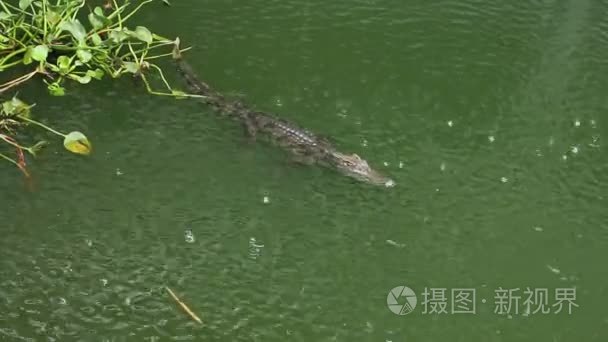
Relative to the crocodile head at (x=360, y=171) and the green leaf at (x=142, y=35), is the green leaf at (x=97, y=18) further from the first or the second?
the crocodile head at (x=360, y=171)

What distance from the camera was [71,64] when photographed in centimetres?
459

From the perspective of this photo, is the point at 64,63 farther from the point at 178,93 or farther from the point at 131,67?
the point at 178,93

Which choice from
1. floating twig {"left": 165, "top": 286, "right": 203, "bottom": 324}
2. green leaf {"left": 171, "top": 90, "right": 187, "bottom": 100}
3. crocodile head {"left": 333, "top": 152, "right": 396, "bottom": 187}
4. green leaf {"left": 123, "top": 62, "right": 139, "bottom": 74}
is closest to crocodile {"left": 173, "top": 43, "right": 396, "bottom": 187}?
crocodile head {"left": 333, "top": 152, "right": 396, "bottom": 187}

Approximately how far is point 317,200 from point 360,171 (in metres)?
0.31

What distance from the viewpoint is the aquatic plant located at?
4.31m

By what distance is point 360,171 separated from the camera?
4.35 meters

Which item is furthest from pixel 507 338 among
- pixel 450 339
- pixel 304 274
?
pixel 304 274

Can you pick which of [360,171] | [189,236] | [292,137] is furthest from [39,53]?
[360,171]

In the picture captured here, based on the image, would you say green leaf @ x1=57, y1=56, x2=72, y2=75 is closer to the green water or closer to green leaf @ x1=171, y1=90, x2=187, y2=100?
the green water

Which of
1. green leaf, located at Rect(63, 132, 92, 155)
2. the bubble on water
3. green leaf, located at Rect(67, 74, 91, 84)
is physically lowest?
the bubble on water

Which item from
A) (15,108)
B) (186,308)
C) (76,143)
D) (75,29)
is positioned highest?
(75,29)

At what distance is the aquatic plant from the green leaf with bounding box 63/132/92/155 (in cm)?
15

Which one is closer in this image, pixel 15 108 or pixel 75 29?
pixel 15 108

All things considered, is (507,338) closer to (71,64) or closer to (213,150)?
(213,150)
